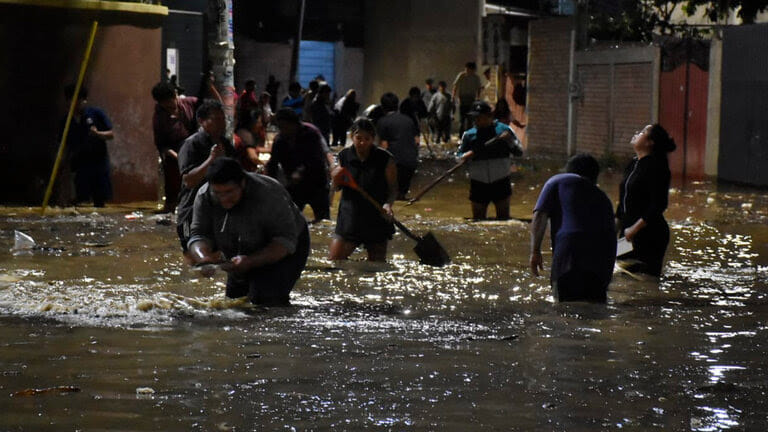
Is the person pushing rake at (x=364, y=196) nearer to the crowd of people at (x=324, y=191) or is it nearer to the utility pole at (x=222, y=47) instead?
the crowd of people at (x=324, y=191)

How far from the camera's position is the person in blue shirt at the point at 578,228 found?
29.1ft

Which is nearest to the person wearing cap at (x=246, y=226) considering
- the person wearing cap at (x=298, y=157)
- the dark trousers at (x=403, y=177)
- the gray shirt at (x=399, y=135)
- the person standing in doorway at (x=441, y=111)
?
the person wearing cap at (x=298, y=157)

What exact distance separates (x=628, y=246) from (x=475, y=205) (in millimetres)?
4828

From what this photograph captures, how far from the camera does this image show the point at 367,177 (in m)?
11.1

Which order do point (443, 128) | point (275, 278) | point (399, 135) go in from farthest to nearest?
point (443, 128) < point (399, 135) < point (275, 278)

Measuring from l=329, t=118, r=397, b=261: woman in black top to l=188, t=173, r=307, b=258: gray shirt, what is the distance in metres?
2.50

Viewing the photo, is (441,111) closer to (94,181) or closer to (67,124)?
(94,181)

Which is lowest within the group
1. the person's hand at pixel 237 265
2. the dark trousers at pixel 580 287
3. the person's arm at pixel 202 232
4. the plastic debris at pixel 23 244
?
the plastic debris at pixel 23 244

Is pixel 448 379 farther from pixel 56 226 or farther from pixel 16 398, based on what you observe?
pixel 56 226

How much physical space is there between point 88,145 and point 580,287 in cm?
820

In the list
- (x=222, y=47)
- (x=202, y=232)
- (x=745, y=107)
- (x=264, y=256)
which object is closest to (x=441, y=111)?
(x=745, y=107)

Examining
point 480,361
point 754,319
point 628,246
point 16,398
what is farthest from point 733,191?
point 16,398

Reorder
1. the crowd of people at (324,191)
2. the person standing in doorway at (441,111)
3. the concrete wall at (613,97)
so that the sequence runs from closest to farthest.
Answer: the crowd of people at (324,191), the concrete wall at (613,97), the person standing in doorway at (441,111)

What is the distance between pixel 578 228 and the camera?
8875 millimetres
